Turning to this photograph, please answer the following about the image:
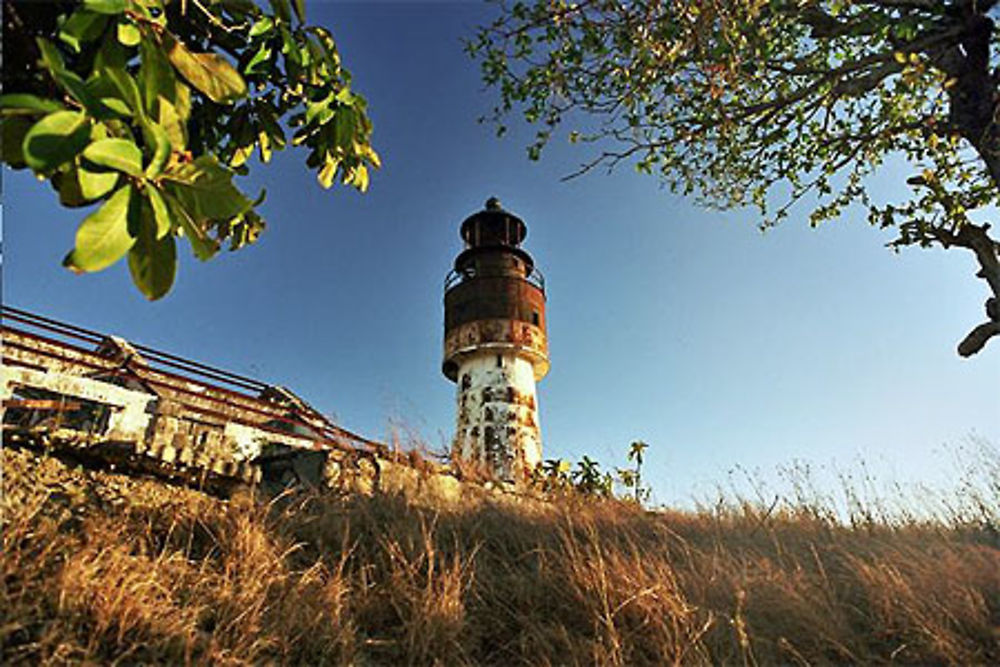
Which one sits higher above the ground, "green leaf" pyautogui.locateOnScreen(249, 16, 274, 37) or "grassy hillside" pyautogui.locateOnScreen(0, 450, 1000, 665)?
"green leaf" pyautogui.locateOnScreen(249, 16, 274, 37)

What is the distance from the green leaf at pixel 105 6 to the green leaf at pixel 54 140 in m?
0.30

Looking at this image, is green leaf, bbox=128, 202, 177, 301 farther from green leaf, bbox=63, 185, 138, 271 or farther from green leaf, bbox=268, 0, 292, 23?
green leaf, bbox=268, 0, 292, 23

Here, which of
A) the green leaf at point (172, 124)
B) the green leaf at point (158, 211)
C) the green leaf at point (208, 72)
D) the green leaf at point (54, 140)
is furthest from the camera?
the green leaf at point (208, 72)

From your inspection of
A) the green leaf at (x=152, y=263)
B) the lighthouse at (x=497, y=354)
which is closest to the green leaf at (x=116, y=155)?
the green leaf at (x=152, y=263)

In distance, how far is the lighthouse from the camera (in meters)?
13.7

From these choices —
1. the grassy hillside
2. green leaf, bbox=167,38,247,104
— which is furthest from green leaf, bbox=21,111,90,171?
the grassy hillside

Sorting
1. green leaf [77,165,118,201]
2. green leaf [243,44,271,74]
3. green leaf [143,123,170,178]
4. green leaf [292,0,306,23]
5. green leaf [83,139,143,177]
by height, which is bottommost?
green leaf [77,165,118,201]

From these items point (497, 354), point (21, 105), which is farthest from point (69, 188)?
point (497, 354)

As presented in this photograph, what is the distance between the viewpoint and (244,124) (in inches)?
90.4

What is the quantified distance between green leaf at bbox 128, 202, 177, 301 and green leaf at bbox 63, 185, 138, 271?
0.28 feet

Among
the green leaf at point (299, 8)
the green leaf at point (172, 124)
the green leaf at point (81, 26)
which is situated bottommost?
the green leaf at point (172, 124)

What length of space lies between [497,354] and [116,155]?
13.9m

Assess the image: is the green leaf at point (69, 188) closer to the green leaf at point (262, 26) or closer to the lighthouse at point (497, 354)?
the green leaf at point (262, 26)

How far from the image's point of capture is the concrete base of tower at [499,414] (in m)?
13.3
